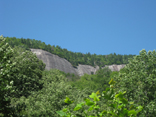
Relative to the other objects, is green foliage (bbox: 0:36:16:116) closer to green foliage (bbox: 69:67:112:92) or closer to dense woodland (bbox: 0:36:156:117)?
dense woodland (bbox: 0:36:156:117)

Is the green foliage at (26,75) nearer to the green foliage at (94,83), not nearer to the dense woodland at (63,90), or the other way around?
the dense woodland at (63,90)

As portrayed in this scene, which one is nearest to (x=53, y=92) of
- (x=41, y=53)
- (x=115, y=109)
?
(x=115, y=109)

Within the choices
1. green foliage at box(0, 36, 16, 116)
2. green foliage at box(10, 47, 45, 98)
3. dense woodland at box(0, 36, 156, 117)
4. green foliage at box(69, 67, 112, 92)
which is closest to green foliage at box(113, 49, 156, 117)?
dense woodland at box(0, 36, 156, 117)

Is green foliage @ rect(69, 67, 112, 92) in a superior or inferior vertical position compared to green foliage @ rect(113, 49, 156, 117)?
superior

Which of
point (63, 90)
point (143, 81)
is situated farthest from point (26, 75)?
point (143, 81)

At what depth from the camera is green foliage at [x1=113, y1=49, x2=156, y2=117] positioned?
76.2 ft

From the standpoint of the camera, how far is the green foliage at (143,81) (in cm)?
2324

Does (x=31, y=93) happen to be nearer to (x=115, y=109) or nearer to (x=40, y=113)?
(x=40, y=113)

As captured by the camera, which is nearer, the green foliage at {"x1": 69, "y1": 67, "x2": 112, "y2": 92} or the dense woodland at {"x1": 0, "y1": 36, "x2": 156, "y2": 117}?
the dense woodland at {"x1": 0, "y1": 36, "x2": 156, "y2": 117}

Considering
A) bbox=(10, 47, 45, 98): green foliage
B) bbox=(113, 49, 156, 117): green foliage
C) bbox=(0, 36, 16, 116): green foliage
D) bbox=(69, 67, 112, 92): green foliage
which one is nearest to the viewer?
bbox=(0, 36, 16, 116): green foliage

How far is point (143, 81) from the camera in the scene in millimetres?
23938

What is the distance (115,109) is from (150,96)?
23.1 m

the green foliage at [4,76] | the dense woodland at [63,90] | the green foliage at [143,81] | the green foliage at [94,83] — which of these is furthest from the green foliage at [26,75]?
the green foliage at [4,76]

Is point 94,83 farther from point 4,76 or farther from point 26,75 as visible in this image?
point 4,76
